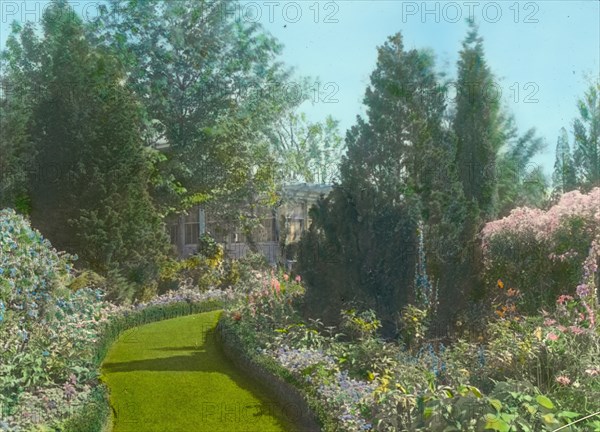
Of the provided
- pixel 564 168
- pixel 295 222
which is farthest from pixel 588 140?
pixel 295 222

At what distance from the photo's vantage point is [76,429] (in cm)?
599

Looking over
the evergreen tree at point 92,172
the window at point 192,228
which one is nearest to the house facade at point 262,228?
the window at point 192,228

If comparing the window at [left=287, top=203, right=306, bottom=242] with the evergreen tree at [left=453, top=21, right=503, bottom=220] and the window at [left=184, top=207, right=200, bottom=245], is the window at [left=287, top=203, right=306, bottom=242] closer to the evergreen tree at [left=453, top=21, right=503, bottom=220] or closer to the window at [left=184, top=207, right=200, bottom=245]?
the window at [left=184, top=207, right=200, bottom=245]

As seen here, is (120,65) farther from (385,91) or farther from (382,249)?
(382,249)

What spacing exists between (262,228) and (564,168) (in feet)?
34.9

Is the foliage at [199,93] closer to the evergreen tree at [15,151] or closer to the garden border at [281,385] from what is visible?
the evergreen tree at [15,151]

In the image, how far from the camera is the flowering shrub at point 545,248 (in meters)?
10.2

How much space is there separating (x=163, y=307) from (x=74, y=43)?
6.65 metres

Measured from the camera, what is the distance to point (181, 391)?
26.4 feet

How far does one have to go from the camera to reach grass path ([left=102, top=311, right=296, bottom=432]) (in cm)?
700

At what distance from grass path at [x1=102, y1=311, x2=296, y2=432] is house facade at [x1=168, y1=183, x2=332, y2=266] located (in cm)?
1022

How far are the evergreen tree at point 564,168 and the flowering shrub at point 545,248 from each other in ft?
38.0

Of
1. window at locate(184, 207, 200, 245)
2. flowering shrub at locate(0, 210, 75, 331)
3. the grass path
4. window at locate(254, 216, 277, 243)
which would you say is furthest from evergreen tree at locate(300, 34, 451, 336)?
window at locate(254, 216, 277, 243)

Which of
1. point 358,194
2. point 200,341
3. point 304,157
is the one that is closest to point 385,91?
point 358,194
